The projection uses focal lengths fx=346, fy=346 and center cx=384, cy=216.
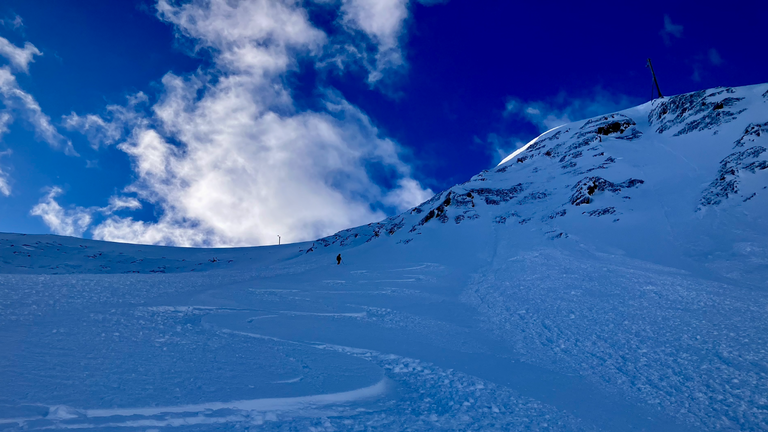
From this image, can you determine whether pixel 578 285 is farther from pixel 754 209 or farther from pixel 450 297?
pixel 754 209

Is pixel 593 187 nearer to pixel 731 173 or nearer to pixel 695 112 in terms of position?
pixel 731 173

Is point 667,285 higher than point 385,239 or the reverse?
the reverse

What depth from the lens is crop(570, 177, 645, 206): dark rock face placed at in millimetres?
29009

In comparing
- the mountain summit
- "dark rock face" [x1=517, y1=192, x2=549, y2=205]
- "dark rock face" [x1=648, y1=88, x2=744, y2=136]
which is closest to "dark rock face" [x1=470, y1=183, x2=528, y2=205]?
the mountain summit

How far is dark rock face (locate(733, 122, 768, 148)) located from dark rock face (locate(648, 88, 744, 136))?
506 centimetres

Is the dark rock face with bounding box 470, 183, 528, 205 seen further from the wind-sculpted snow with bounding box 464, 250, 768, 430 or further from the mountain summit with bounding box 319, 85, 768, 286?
the wind-sculpted snow with bounding box 464, 250, 768, 430

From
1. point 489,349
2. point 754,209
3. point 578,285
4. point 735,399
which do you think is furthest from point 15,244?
point 754,209

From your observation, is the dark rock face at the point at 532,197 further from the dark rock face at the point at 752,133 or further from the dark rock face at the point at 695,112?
the dark rock face at the point at 695,112

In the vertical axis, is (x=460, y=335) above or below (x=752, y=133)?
below

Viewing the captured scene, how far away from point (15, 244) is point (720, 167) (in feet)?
205

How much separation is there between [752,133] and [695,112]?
1164cm

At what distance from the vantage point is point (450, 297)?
15688 millimetres

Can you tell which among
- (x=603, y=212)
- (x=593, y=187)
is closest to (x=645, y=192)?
(x=593, y=187)

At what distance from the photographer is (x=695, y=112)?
35.8 metres
